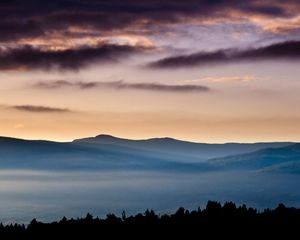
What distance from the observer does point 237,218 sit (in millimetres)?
41875

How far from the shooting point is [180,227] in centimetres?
4047

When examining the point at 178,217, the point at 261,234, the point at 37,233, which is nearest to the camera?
the point at 261,234

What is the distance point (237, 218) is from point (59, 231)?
12.5 metres

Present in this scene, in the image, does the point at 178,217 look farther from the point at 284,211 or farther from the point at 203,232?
the point at 284,211

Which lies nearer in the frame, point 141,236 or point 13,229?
point 141,236

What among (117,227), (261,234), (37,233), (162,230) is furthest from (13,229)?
(261,234)

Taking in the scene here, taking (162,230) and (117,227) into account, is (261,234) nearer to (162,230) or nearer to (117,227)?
(162,230)

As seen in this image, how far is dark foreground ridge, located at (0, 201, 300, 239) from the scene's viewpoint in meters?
38.3

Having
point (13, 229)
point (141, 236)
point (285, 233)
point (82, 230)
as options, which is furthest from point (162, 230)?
point (13, 229)

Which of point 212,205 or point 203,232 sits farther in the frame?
point 212,205

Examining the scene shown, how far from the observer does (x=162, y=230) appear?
39844 millimetres

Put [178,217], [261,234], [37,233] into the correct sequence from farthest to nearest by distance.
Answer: [178,217] → [37,233] → [261,234]

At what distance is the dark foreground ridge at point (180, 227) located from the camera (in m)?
38.3

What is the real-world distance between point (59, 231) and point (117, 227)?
393 centimetres
